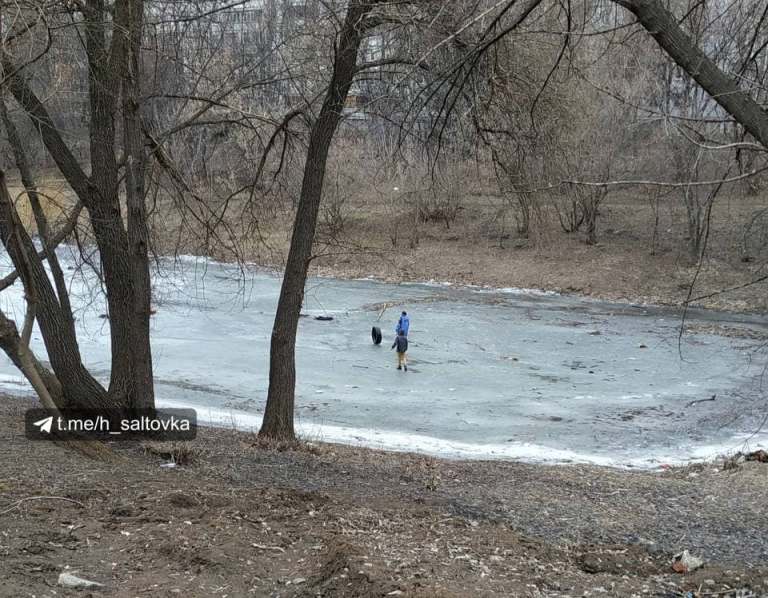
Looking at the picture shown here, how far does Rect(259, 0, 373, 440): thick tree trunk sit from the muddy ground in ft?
4.07

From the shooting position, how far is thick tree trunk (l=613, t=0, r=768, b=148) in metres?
4.61

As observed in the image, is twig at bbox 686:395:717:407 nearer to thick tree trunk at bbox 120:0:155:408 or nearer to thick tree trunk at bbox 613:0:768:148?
thick tree trunk at bbox 120:0:155:408

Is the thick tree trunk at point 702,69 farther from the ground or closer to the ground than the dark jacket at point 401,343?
farther from the ground

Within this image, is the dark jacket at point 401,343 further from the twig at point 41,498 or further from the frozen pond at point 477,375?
the twig at point 41,498

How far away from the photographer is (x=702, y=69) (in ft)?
15.6

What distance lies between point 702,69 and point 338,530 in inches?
144

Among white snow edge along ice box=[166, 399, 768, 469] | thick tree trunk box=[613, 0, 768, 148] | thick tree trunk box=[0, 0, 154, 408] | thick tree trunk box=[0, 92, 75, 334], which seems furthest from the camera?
white snow edge along ice box=[166, 399, 768, 469]

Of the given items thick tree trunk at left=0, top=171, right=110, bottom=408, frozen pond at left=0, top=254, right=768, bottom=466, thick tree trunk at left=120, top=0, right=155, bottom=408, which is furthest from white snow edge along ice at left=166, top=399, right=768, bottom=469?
thick tree trunk at left=0, top=171, right=110, bottom=408

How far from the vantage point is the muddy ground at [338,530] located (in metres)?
4.80

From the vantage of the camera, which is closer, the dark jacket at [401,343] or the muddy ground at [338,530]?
the muddy ground at [338,530]

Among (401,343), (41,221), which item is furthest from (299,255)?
(401,343)

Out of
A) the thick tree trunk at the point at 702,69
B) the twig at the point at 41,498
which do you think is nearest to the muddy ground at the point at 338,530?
the twig at the point at 41,498

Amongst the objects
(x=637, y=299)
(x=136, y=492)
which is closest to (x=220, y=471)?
(x=136, y=492)

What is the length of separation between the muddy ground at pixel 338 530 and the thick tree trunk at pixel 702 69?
9.03ft
